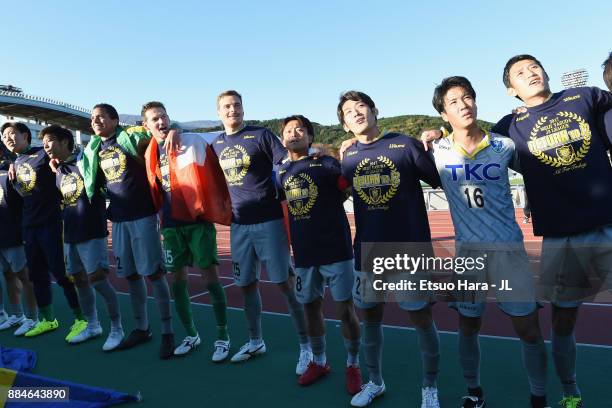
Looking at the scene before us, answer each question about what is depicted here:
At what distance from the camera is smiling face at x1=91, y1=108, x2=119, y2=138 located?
4.26 metres

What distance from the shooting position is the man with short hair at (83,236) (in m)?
4.43

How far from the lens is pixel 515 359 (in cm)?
355

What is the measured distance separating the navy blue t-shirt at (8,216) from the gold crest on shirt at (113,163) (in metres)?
1.68

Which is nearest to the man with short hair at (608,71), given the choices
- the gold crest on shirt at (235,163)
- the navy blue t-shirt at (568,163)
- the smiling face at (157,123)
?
the navy blue t-shirt at (568,163)

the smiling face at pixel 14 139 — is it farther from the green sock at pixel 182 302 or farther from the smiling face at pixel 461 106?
the smiling face at pixel 461 106

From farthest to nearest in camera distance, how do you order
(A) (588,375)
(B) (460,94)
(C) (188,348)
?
(C) (188,348), (A) (588,375), (B) (460,94)

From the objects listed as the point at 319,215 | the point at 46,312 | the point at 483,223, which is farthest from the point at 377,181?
the point at 46,312

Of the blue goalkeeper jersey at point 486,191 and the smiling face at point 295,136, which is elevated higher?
the smiling face at point 295,136

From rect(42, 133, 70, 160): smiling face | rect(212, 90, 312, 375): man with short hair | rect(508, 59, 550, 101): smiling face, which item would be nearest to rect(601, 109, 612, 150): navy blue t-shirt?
rect(508, 59, 550, 101): smiling face

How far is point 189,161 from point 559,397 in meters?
3.17

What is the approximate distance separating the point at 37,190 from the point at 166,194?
1845mm

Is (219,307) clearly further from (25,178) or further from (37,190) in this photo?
(25,178)

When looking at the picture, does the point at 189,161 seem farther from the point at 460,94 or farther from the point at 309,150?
the point at 460,94

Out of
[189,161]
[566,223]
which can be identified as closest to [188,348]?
Answer: [189,161]
